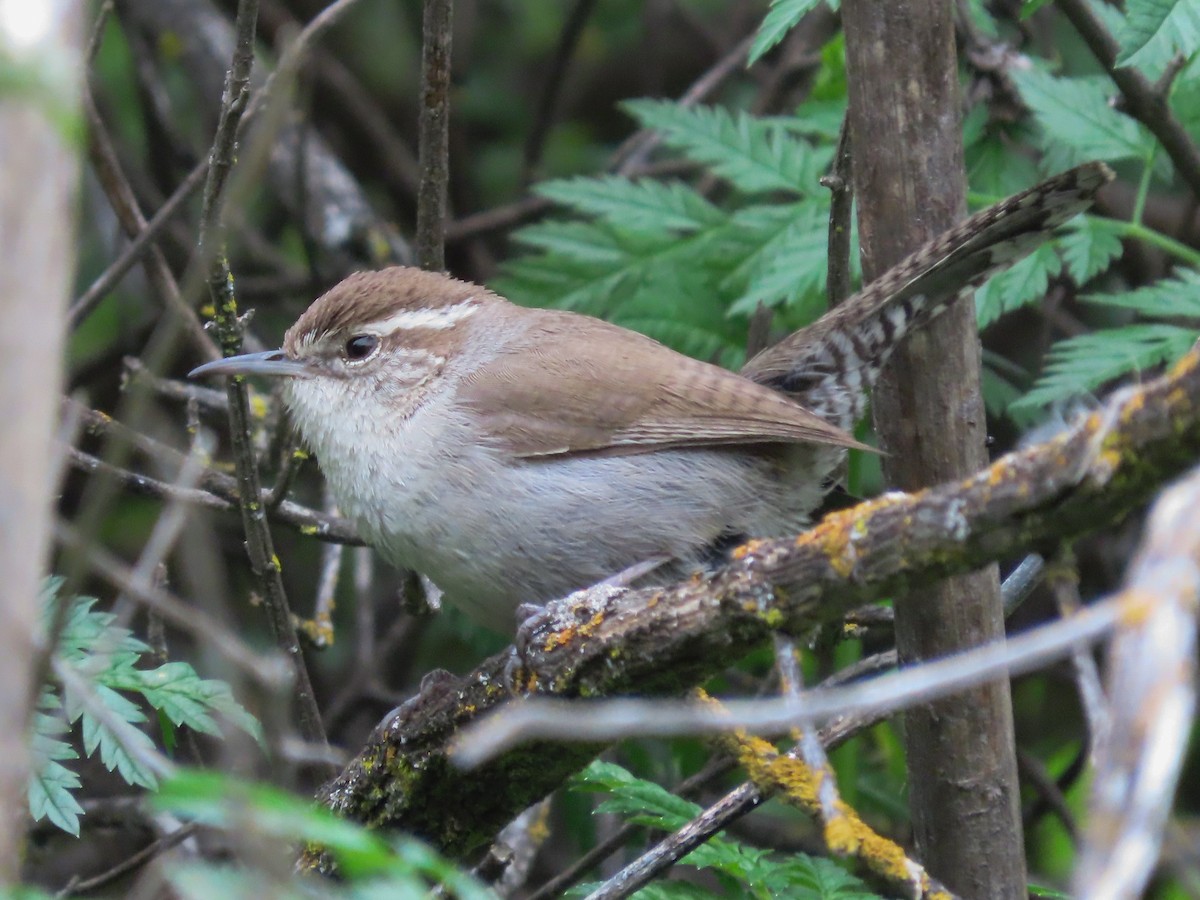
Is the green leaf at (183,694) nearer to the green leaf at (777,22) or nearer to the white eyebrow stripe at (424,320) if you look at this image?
the white eyebrow stripe at (424,320)

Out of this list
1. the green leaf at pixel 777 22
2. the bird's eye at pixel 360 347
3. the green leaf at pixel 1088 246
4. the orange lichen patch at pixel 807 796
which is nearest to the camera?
the orange lichen patch at pixel 807 796

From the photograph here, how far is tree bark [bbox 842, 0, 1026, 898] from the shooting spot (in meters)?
3.47

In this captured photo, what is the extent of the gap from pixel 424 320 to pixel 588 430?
32.1 inches

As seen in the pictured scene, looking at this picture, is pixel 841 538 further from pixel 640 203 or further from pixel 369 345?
pixel 640 203

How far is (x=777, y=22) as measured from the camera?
3455 mm

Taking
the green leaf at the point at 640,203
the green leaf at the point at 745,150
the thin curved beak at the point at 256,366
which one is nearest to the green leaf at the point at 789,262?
the green leaf at the point at 745,150

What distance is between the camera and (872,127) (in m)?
3.51

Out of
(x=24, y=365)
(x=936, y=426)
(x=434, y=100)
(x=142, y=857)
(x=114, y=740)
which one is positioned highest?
(x=434, y=100)

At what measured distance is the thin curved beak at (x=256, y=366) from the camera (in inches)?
144

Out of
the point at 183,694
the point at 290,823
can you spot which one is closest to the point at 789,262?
the point at 183,694

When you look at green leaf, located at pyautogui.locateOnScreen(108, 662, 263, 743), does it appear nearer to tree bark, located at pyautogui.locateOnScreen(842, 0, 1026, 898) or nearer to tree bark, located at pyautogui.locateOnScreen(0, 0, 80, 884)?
tree bark, located at pyautogui.locateOnScreen(0, 0, 80, 884)

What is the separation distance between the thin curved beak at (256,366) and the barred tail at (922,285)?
154 cm

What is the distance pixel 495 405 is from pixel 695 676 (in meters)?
1.35

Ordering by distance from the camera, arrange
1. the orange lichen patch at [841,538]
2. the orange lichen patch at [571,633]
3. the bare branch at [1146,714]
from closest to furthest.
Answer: the bare branch at [1146,714], the orange lichen patch at [841,538], the orange lichen patch at [571,633]
